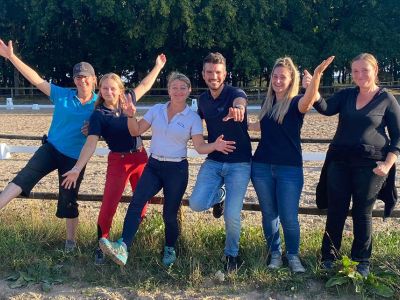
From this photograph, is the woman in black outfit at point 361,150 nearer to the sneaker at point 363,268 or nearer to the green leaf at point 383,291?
the sneaker at point 363,268

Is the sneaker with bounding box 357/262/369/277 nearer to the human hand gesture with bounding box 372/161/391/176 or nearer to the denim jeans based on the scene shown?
the human hand gesture with bounding box 372/161/391/176

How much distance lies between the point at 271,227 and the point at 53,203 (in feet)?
9.06

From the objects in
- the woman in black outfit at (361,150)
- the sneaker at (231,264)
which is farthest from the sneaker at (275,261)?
the woman in black outfit at (361,150)

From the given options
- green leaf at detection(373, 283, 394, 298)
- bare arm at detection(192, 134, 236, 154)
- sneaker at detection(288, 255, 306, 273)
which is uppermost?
bare arm at detection(192, 134, 236, 154)

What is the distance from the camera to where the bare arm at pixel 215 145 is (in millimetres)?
3824

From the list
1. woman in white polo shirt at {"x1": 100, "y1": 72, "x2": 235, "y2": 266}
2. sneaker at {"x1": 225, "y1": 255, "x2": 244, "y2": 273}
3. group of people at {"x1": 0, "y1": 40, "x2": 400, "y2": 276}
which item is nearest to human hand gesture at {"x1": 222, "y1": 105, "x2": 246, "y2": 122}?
group of people at {"x1": 0, "y1": 40, "x2": 400, "y2": 276}

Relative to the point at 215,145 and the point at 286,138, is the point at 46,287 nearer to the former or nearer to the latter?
the point at 215,145

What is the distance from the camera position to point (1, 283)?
3957 mm

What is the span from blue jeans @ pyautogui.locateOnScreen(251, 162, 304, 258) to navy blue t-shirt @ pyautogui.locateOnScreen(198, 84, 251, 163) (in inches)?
6.4

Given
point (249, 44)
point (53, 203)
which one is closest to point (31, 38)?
point (249, 44)

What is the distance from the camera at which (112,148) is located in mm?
4211

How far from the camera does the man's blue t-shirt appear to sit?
4.31 m

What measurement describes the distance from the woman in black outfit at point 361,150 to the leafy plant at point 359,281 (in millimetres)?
83

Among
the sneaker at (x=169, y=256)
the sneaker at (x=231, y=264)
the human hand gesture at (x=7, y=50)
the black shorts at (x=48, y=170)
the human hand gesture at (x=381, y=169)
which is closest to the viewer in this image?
the human hand gesture at (x=381, y=169)
